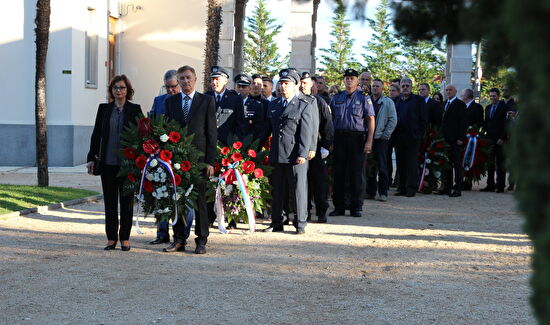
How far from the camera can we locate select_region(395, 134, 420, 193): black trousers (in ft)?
54.2

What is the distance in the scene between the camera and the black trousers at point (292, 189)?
10602mm

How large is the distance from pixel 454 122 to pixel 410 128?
1229mm

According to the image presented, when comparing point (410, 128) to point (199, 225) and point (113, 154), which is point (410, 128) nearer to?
point (199, 225)

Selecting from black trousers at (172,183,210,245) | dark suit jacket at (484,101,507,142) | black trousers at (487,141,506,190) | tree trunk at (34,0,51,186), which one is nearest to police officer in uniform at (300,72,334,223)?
black trousers at (172,183,210,245)

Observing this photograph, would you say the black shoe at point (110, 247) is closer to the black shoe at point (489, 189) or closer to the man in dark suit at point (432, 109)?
the man in dark suit at point (432, 109)

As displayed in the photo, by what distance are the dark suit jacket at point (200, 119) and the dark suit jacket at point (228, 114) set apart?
2.23 m

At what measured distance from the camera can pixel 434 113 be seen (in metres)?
17.4

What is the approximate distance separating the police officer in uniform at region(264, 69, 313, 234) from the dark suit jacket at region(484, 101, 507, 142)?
27.5 ft

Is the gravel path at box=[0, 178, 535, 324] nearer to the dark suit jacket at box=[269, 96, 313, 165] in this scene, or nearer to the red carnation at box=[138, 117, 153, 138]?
the dark suit jacket at box=[269, 96, 313, 165]

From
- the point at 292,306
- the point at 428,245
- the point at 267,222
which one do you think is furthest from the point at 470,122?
the point at 292,306

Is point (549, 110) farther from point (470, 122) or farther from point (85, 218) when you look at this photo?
point (470, 122)

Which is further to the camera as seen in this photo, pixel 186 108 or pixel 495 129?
pixel 495 129

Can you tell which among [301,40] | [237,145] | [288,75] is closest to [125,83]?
[237,145]

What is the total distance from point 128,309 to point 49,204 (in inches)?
285
